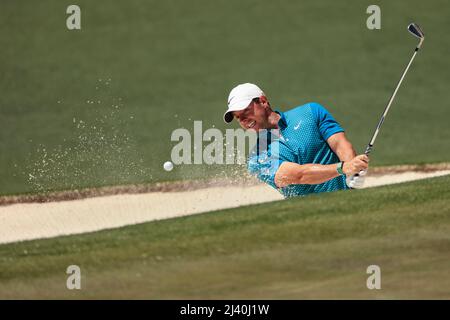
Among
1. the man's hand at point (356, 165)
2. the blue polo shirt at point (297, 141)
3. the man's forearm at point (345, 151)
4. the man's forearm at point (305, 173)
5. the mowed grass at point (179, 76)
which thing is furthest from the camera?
the mowed grass at point (179, 76)

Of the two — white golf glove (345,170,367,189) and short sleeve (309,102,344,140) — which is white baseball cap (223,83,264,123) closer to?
short sleeve (309,102,344,140)

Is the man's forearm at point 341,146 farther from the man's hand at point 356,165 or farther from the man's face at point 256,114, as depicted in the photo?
the man's face at point 256,114

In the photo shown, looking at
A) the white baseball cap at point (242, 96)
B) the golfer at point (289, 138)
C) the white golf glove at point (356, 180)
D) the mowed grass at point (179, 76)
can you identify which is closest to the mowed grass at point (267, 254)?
the white golf glove at point (356, 180)

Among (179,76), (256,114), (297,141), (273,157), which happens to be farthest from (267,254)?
(179,76)

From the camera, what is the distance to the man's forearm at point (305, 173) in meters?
9.59

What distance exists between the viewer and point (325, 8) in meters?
19.0

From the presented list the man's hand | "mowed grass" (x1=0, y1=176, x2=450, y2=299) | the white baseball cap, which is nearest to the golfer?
the white baseball cap

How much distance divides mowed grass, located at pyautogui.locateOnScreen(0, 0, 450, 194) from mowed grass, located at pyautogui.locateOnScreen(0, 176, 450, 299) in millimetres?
4187

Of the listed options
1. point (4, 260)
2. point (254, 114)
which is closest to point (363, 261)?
point (254, 114)

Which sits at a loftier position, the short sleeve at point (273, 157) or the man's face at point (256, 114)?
the man's face at point (256, 114)

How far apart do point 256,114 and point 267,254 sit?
142 cm

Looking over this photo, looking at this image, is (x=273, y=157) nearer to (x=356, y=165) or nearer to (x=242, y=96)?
(x=242, y=96)

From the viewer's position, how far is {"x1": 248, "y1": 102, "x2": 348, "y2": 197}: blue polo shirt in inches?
388
